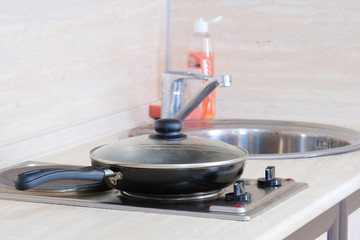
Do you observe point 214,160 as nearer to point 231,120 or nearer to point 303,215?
point 303,215

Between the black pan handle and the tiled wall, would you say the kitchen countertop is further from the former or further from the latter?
the tiled wall

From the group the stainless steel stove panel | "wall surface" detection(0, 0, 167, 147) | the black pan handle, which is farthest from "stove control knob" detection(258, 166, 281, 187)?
"wall surface" detection(0, 0, 167, 147)

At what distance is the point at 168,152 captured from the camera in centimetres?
114

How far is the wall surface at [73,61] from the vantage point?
58.8 inches

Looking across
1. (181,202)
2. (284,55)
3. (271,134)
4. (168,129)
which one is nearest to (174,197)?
(181,202)

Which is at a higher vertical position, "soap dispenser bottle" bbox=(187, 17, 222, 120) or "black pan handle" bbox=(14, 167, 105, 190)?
"soap dispenser bottle" bbox=(187, 17, 222, 120)

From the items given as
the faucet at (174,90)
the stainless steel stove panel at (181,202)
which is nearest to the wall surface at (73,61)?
the faucet at (174,90)

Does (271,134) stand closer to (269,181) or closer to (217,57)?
(217,57)

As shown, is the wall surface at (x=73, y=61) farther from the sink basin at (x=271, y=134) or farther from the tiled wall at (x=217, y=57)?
the sink basin at (x=271, y=134)

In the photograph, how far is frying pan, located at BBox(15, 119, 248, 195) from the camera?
1.10m

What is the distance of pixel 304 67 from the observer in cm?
208

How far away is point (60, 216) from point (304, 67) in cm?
121

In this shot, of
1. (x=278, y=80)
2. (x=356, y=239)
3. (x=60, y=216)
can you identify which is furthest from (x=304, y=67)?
(x=60, y=216)

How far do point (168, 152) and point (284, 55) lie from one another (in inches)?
41.4
